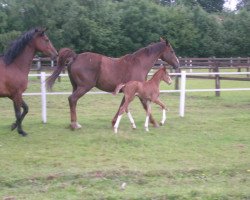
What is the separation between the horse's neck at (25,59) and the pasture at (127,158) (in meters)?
1.40

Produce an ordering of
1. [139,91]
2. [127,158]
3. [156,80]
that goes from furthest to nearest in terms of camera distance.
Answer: [156,80] < [139,91] < [127,158]

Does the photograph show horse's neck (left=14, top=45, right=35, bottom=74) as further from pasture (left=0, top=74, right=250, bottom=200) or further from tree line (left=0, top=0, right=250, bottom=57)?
tree line (left=0, top=0, right=250, bottom=57)

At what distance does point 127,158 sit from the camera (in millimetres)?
8039

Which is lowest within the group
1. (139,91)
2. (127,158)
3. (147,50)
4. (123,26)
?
(127,158)

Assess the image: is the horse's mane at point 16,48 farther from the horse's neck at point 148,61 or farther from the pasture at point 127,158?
the horse's neck at point 148,61

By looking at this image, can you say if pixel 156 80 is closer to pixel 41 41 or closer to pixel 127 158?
pixel 41 41

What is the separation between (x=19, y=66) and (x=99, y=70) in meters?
1.77

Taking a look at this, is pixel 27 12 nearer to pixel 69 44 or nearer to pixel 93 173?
pixel 69 44

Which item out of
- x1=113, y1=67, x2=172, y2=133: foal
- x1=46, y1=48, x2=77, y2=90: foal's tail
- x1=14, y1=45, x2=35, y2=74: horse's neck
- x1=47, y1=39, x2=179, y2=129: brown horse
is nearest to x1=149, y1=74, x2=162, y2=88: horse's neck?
x1=113, y1=67, x2=172, y2=133: foal

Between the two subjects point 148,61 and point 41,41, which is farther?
point 148,61

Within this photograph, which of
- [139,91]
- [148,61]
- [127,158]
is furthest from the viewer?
[148,61]

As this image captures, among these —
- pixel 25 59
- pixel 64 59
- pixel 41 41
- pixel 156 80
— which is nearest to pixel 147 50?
pixel 156 80

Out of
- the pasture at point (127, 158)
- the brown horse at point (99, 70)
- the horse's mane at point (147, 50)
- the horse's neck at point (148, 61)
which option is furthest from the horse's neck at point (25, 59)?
the horse's neck at point (148, 61)

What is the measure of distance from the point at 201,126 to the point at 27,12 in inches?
1316
